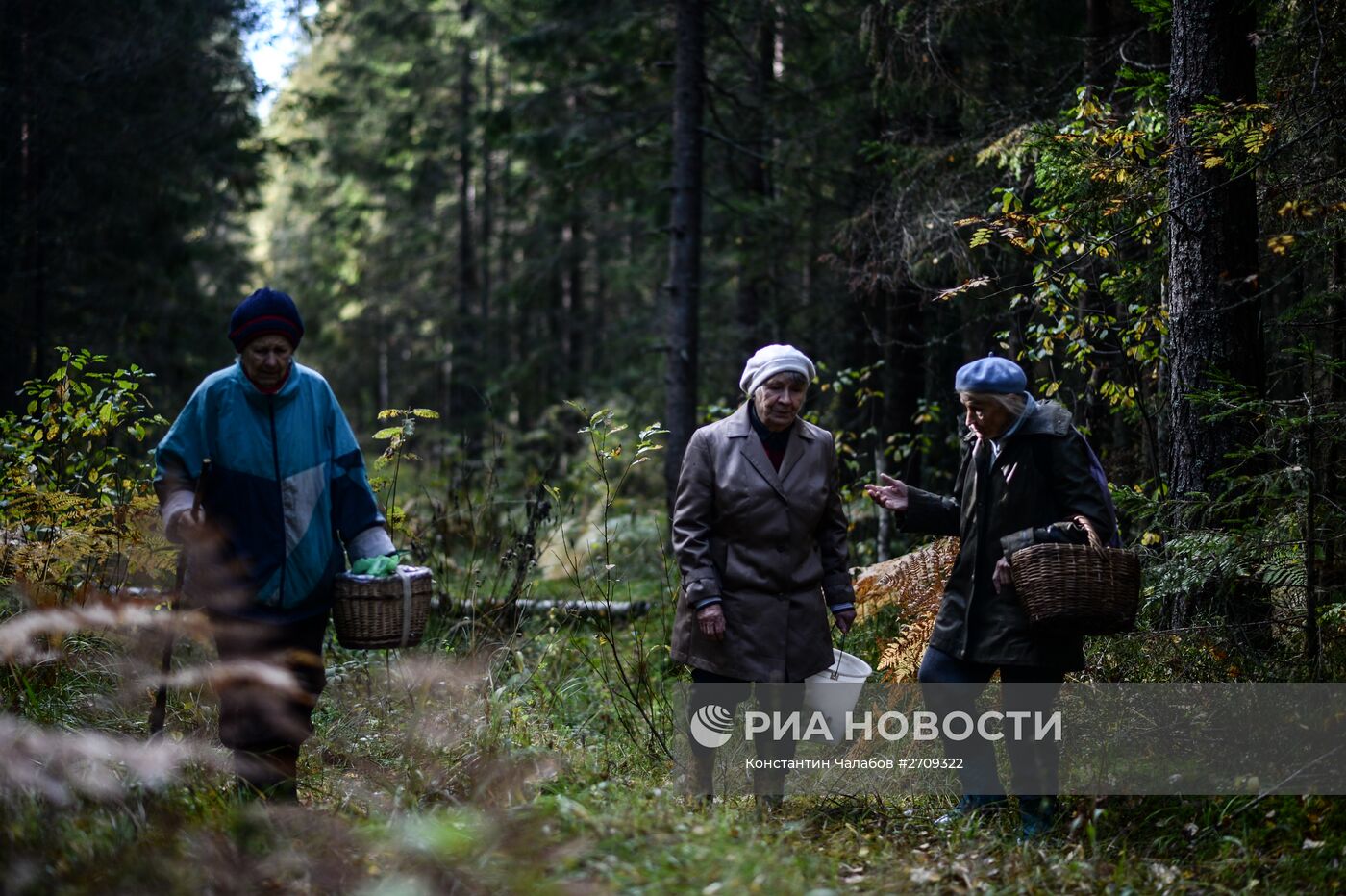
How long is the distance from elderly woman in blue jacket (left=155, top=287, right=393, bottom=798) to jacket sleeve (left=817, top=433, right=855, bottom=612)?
2.21 meters

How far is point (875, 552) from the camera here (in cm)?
1021

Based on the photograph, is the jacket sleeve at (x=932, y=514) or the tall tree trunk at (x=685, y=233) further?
the tall tree trunk at (x=685, y=233)

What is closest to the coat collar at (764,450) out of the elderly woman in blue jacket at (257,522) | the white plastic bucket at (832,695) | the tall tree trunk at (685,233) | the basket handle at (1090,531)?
the white plastic bucket at (832,695)

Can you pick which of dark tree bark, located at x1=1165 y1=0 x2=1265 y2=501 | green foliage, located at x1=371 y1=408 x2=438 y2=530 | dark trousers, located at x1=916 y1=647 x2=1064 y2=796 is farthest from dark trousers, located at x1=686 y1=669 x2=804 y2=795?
dark tree bark, located at x1=1165 y1=0 x2=1265 y2=501

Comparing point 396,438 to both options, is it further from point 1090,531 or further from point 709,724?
point 1090,531

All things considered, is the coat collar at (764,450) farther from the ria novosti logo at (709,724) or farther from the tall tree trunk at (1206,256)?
the tall tree trunk at (1206,256)

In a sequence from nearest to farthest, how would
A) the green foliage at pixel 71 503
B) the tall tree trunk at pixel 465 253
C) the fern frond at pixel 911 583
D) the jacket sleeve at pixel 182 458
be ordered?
the jacket sleeve at pixel 182 458 < the green foliage at pixel 71 503 < the fern frond at pixel 911 583 < the tall tree trunk at pixel 465 253

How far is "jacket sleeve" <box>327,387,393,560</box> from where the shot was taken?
4598 mm

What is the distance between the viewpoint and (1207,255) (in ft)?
18.6

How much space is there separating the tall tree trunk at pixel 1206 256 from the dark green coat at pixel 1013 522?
4.15ft

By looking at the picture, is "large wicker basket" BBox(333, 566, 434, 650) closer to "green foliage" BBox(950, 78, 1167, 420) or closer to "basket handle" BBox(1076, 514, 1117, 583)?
"basket handle" BBox(1076, 514, 1117, 583)

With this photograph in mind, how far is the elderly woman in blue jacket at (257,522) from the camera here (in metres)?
4.31

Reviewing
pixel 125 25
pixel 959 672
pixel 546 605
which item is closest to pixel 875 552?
pixel 546 605

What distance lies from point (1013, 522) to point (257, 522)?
318 centimetres
